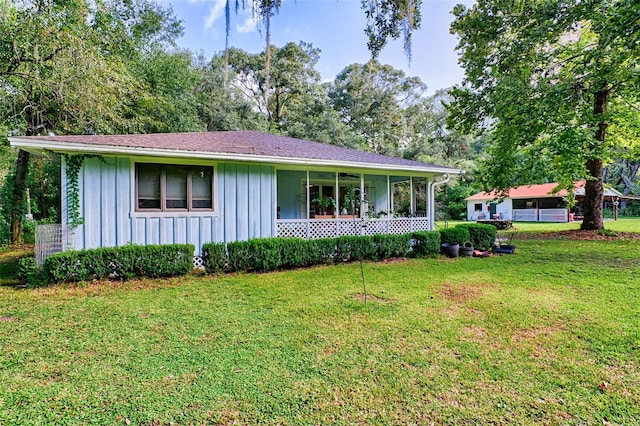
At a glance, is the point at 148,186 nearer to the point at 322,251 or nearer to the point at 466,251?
the point at 322,251

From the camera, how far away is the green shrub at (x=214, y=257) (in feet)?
22.4

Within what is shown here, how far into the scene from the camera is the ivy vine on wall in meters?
6.27

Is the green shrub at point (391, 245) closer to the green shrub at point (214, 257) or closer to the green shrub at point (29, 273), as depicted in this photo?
the green shrub at point (214, 257)

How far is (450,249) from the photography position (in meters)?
9.16

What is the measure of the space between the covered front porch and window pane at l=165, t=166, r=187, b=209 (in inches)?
96.5

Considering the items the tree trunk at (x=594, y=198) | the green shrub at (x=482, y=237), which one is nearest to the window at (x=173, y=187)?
the green shrub at (x=482, y=237)

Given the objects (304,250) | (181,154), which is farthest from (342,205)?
(181,154)

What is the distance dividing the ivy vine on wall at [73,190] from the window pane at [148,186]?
108 cm

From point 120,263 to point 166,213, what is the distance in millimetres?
1438

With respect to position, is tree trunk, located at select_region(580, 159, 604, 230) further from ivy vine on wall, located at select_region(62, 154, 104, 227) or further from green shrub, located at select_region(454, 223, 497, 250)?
ivy vine on wall, located at select_region(62, 154, 104, 227)

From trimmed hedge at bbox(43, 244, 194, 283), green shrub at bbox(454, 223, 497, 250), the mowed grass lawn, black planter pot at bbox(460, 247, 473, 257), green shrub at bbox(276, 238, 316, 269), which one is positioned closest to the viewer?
the mowed grass lawn

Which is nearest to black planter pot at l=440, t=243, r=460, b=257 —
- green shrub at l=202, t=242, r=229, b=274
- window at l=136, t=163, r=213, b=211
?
green shrub at l=202, t=242, r=229, b=274

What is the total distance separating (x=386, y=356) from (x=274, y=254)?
447 centimetres

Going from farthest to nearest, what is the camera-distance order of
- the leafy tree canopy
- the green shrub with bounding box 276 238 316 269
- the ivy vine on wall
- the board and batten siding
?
1. the leafy tree canopy
2. the green shrub with bounding box 276 238 316 269
3. the board and batten siding
4. the ivy vine on wall
